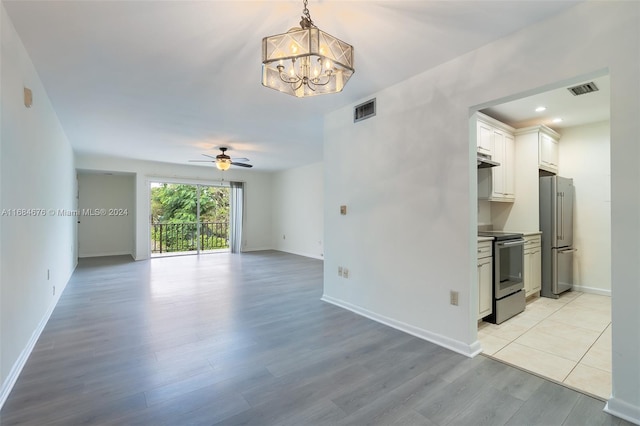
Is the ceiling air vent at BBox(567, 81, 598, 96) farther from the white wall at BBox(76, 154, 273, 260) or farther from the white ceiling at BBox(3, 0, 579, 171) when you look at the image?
the white wall at BBox(76, 154, 273, 260)

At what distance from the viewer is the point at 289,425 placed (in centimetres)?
165

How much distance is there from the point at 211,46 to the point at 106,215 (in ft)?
26.0

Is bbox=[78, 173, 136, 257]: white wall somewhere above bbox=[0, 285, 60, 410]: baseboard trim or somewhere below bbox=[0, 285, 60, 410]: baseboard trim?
above

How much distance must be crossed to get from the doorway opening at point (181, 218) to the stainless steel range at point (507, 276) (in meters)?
7.48

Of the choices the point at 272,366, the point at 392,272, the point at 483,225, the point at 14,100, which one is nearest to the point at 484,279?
the point at 392,272

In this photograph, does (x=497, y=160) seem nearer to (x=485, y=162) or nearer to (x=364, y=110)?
(x=485, y=162)

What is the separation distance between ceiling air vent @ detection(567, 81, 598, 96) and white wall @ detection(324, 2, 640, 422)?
1.36 metres

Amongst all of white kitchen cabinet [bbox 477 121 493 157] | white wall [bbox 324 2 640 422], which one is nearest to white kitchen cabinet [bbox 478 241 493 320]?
white wall [bbox 324 2 640 422]

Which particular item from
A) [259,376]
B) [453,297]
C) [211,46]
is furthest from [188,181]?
[453,297]

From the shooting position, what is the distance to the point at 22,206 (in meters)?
2.31

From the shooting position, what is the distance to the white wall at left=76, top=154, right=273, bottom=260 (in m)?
7.14

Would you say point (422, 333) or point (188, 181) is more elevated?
point (188, 181)

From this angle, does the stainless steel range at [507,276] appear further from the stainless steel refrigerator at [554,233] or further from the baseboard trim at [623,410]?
the baseboard trim at [623,410]

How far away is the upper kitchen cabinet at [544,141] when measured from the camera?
13.1ft
